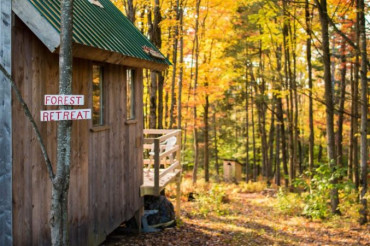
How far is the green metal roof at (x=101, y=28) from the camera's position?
19.1 feet

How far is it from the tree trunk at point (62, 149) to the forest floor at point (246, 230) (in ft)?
15.7

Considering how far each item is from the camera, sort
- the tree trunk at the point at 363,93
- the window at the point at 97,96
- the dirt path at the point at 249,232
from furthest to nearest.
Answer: the tree trunk at the point at 363,93 → the dirt path at the point at 249,232 → the window at the point at 97,96

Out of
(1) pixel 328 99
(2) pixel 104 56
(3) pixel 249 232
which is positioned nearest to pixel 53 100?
(2) pixel 104 56

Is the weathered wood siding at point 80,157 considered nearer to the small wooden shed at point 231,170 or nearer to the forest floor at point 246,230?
the forest floor at point 246,230

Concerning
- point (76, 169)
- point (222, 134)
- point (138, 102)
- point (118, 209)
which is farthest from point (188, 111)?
point (76, 169)

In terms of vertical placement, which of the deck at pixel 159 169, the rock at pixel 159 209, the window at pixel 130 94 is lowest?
the rock at pixel 159 209

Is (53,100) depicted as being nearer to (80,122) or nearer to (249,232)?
(80,122)

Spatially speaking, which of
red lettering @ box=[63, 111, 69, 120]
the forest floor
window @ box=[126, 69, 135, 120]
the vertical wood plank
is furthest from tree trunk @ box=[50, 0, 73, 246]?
window @ box=[126, 69, 135, 120]

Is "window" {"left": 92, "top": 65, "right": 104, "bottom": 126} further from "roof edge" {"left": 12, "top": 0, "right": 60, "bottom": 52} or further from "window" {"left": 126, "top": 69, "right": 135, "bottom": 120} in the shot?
"roof edge" {"left": 12, "top": 0, "right": 60, "bottom": 52}

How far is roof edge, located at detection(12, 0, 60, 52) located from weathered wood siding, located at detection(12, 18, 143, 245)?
22 cm

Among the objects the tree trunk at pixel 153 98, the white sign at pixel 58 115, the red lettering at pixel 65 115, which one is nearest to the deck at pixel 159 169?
the tree trunk at pixel 153 98

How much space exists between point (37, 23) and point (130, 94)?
454 centimetres

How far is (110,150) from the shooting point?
8367mm

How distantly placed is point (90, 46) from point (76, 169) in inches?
82.3
